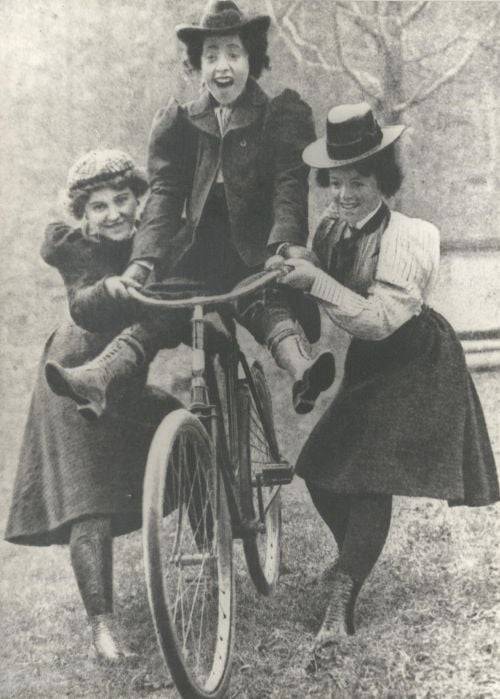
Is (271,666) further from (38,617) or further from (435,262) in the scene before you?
(435,262)

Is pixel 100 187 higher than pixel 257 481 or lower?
higher

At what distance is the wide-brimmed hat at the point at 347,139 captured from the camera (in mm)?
3895

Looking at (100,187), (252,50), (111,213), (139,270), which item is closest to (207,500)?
(139,270)

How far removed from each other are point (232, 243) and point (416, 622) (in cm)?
157

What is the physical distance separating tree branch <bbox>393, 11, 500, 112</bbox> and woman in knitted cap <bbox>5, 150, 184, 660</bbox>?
1095 millimetres

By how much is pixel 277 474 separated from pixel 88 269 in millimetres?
1076

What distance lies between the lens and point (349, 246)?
3.93m

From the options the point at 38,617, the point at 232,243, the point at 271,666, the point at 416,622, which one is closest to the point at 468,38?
the point at 232,243

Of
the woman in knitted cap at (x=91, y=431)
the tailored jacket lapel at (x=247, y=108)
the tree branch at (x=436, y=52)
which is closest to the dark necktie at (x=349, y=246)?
the tailored jacket lapel at (x=247, y=108)

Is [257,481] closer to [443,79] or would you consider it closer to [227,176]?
[227,176]

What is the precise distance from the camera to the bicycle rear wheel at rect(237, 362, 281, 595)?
11.7 feet

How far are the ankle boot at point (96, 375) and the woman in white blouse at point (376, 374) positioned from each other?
0.67 m

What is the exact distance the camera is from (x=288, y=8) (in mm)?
4137

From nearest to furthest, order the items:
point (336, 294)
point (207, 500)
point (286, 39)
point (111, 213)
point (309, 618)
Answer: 1. point (207, 500)
2. point (309, 618)
3. point (336, 294)
4. point (111, 213)
5. point (286, 39)
